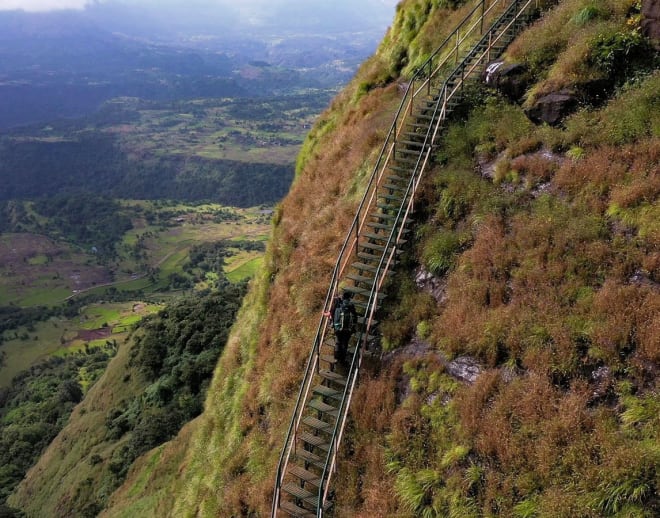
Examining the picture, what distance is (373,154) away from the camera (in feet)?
57.6

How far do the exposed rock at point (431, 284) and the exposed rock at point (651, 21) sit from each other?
9546 millimetres

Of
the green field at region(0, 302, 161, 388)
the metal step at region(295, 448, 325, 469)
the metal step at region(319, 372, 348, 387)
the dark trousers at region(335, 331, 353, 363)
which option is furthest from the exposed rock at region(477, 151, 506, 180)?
the green field at region(0, 302, 161, 388)

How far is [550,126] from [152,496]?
21646 mm

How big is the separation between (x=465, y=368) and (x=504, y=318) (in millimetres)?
1320

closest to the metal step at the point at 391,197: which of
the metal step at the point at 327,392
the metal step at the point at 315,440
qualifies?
the metal step at the point at 327,392

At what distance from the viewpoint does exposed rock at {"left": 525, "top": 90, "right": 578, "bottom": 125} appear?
13.9 metres

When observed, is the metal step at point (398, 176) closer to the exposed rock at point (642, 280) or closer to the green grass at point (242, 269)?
the exposed rock at point (642, 280)

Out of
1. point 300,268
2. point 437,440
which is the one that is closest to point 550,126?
point 300,268

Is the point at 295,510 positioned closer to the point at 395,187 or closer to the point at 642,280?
the point at 642,280

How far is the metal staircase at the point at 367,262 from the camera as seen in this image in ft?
34.3

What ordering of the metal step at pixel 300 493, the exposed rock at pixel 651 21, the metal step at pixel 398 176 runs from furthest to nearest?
the metal step at pixel 398 176
the exposed rock at pixel 651 21
the metal step at pixel 300 493

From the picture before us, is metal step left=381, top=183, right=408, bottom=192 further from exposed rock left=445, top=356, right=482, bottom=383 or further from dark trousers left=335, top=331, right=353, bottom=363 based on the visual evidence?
exposed rock left=445, top=356, right=482, bottom=383

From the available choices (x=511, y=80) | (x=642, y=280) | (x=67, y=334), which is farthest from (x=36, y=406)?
(x=642, y=280)

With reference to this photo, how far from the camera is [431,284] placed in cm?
1214
